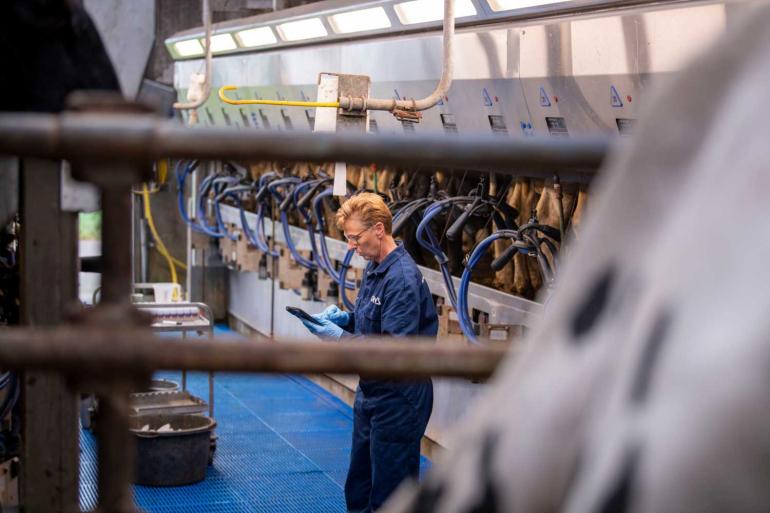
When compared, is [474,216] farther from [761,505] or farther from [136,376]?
[761,505]

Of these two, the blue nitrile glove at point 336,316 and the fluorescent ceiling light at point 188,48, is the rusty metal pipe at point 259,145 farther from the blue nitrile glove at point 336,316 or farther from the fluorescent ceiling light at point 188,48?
the fluorescent ceiling light at point 188,48

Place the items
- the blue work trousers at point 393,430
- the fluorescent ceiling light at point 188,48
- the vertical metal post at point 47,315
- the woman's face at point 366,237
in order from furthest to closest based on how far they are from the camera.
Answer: the fluorescent ceiling light at point 188,48
the woman's face at point 366,237
the blue work trousers at point 393,430
the vertical metal post at point 47,315

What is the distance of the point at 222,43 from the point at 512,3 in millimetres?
4612

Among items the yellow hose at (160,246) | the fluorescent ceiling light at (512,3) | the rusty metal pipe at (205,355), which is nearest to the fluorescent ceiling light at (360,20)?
the fluorescent ceiling light at (512,3)

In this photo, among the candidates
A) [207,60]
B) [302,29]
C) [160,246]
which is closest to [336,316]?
[207,60]

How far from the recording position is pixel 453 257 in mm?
6340

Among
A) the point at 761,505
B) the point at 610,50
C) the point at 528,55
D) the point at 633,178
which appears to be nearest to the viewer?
the point at 761,505

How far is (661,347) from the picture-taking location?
688 mm

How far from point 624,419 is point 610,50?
335cm

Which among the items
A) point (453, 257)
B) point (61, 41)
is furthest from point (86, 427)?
point (61, 41)

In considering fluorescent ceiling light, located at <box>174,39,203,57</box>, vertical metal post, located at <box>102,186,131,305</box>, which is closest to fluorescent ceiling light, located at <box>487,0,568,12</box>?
vertical metal post, located at <box>102,186,131,305</box>

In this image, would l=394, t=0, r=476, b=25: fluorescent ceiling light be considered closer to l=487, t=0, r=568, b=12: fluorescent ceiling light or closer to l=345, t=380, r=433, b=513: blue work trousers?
l=487, t=0, r=568, b=12: fluorescent ceiling light

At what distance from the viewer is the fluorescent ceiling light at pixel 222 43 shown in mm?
8470

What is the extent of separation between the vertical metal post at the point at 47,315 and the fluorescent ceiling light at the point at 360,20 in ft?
14.1
